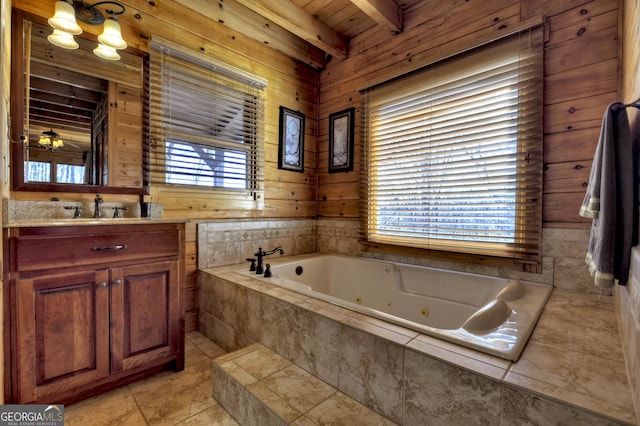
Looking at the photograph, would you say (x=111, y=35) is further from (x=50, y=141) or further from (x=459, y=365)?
(x=459, y=365)

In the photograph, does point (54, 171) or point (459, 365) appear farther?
point (54, 171)

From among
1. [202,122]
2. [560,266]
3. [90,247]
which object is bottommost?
[560,266]

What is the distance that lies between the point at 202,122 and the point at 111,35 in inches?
29.1

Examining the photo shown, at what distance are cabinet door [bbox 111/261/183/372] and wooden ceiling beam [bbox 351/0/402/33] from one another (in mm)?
2279

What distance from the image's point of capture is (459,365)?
92 cm

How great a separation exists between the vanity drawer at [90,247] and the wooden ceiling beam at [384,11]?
2.11 m

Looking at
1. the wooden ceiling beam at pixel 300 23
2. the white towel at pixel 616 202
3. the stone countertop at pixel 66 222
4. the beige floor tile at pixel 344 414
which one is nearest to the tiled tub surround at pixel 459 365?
the beige floor tile at pixel 344 414

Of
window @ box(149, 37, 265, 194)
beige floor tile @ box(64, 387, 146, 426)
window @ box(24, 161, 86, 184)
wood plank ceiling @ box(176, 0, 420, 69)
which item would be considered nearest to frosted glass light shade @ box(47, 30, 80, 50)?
window @ box(149, 37, 265, 194)

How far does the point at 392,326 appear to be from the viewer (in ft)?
3.97

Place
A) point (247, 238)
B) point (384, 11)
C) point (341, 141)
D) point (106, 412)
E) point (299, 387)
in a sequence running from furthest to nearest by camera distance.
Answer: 1. point (341, 141)
2. point (247, 238)
3. point (384, 11)
4. point (106, 412)
5. point (299, 387)

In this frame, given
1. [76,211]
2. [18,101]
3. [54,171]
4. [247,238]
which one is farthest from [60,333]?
[247,238]

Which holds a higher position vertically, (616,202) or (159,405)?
(616,202)

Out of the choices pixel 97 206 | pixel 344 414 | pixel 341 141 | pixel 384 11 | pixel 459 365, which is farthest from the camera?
pixel 341 141

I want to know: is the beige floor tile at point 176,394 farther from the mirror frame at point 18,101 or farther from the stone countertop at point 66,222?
the mirror frame at point 18,101
